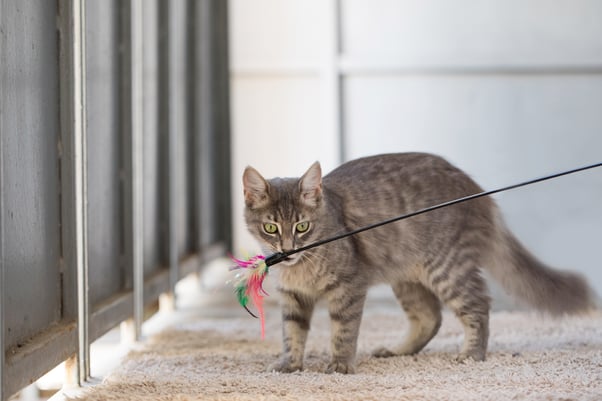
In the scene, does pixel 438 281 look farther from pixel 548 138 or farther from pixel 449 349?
pixel 548 138

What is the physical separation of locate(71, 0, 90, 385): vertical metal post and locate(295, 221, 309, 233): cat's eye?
66 centimetres

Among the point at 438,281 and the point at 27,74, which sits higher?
the point at 27,74

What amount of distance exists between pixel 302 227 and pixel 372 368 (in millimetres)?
522

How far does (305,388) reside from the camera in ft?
7.77

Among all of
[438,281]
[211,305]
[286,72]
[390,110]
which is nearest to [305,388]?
[438,281]

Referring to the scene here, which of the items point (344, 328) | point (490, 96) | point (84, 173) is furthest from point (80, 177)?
point (490, 96)

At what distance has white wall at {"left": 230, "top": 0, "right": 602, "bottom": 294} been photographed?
18.2 ft

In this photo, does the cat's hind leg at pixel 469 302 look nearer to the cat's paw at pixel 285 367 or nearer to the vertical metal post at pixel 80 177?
the cat's paw at pixel 285 367

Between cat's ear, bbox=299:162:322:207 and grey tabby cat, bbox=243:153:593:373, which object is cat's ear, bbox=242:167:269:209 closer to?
grey tabby cat, bbox=243:153:593:373

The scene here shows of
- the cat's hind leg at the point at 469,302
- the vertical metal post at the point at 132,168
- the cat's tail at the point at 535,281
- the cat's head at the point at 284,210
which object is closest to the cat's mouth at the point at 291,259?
the cat's head at the point at 284,210

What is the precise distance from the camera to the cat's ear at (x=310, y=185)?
265cm

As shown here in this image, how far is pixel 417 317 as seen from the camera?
10.1 ft

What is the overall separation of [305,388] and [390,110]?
3.52 metres

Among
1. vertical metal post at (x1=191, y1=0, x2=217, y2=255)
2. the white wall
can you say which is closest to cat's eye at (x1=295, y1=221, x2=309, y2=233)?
vertical metal post at (x1=191, y1=0, x2=217, y2=255)
